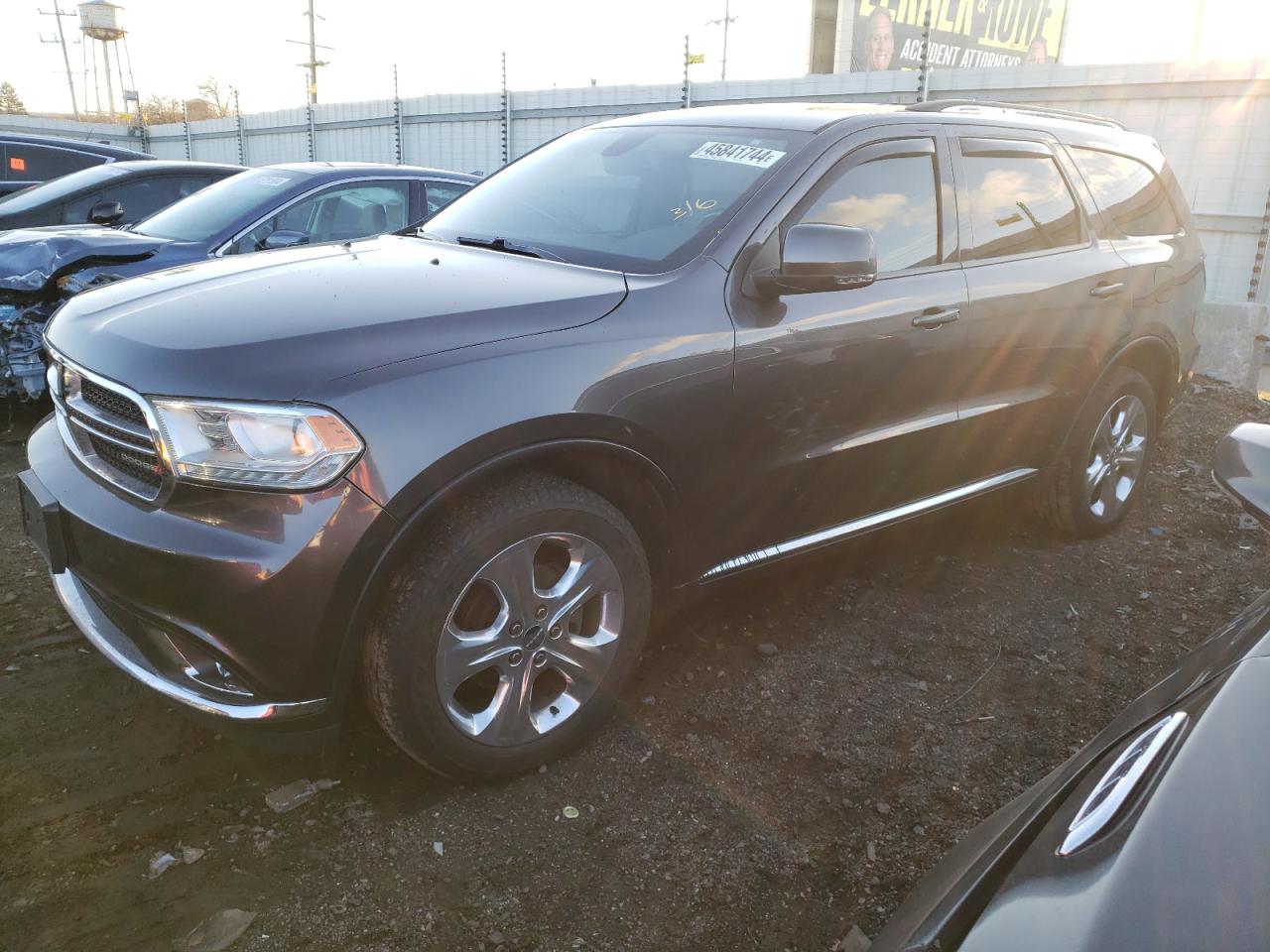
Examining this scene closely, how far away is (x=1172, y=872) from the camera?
1.08m

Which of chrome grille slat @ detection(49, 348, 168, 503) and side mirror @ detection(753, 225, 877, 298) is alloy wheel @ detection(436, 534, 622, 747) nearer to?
chrome grille slat @ detection(49, 348, 168, 503)

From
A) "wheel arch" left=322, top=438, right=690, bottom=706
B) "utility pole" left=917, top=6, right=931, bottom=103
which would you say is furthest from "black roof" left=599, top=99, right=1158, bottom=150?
"utility pole" left=917, top=6, right=931, bottom=103

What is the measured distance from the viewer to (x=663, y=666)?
322cm

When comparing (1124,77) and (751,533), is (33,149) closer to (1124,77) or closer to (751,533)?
(751,533)

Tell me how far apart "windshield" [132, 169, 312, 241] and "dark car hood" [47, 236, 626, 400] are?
10.5ft

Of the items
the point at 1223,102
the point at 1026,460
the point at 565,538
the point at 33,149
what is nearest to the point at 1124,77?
the point at 1223,102

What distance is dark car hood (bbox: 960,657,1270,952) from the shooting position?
1.02 m

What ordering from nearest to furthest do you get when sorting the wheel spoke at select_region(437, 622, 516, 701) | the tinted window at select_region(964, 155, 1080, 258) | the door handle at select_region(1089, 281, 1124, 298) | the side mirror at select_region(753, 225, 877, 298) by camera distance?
the wheel spoke at select_region(437, 622, 516, 701), the side mirror at select_region(753, 225, 877, 298), the tinted window at select_region(964, 155, 1080, 258), the door handle at select_region(1089, 281, 1124, 298)

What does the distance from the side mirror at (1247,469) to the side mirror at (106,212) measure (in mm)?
6642

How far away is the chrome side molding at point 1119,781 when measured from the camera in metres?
1.22

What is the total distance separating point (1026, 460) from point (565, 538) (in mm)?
2384

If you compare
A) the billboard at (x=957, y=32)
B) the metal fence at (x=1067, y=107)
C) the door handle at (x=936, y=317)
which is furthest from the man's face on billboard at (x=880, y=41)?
the door handle at (x=936, y=317)

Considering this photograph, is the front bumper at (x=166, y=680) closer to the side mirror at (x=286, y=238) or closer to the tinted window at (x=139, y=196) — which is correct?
the side mirror at (x=286, y=238)

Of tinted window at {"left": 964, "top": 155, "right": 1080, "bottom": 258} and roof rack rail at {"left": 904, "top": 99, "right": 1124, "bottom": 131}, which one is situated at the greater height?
roof rack rail at {"left": 904, "top": 99, "right": 1124, "bottom": 131}
